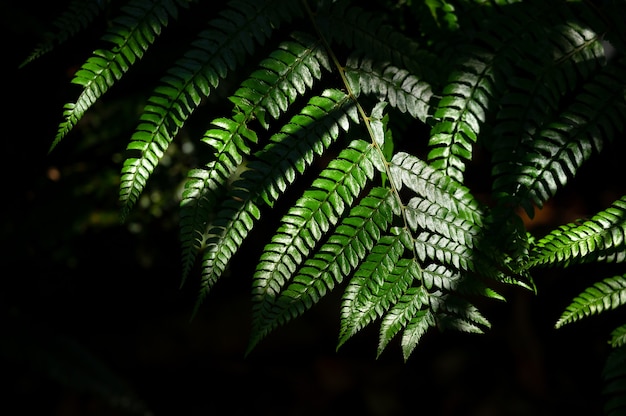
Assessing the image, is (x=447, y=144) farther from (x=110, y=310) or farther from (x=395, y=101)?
(x=110, y=310)

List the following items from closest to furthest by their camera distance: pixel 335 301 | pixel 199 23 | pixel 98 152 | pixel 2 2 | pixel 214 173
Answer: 1. pixel 214 173
2. pixel 2 2
3. pixel 199 23
4. pixel 98 152
5. pixel 335 301

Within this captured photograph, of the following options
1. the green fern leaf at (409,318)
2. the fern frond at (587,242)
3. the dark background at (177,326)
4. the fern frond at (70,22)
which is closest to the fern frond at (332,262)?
the green fern leaf at (409,318)

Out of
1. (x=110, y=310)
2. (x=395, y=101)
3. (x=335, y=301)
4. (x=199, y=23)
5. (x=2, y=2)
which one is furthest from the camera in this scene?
(x=335, y=301)

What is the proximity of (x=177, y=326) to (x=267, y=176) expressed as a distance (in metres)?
1.97

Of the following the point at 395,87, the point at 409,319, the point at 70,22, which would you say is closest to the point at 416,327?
the point at 409,319

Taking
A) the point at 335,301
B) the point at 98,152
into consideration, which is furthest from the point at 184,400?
the point at 98,152

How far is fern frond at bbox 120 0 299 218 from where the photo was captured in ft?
4.73

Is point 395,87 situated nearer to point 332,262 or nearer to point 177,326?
point 332,262

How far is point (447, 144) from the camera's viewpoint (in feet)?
5.03

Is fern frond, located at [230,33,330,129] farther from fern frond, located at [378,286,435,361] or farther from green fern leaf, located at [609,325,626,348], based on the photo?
green fern leaf, located at [609,325,626,348]

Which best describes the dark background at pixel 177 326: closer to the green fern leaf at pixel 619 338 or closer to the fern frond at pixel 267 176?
the fern frond at pixel 267 176

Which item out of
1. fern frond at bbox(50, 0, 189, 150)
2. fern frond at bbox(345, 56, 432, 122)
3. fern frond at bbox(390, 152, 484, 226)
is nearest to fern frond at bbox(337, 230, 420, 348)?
fern frond at bbox(390, 152, 484, 226)

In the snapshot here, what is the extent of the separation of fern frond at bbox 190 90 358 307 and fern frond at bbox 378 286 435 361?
47 centimetres

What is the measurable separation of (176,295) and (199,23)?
5.62ft
